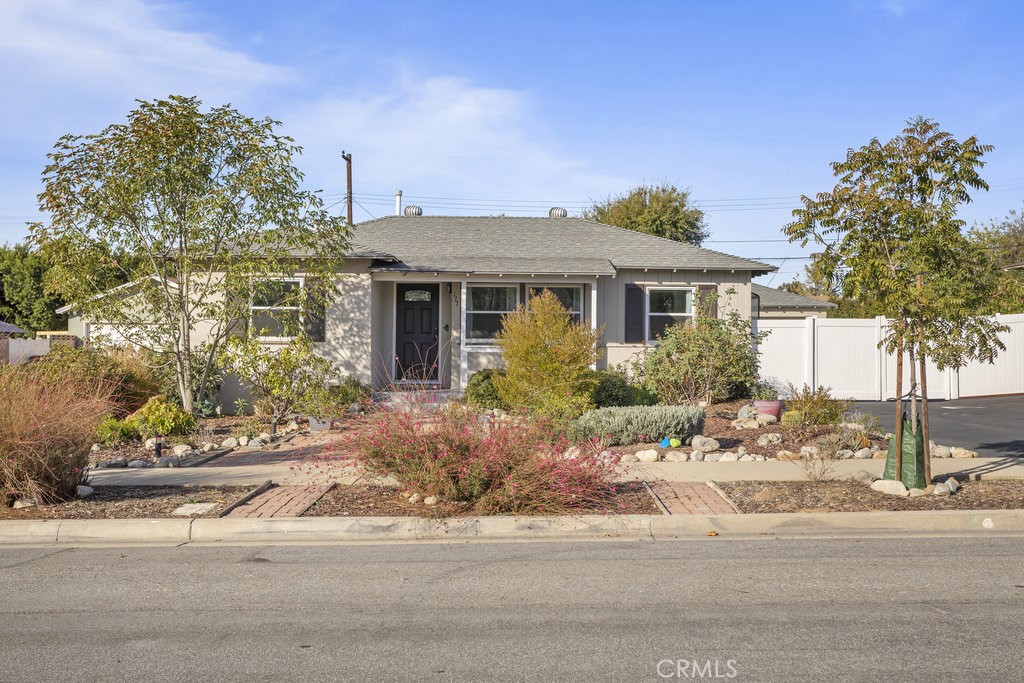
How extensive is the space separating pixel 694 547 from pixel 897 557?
63.1 inches

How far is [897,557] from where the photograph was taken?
6.88 metres

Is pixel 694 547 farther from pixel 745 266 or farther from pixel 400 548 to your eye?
pixel 745 266

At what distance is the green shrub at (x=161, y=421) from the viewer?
42.7ft

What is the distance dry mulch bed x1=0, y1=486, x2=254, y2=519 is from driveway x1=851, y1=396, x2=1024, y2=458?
978 cm

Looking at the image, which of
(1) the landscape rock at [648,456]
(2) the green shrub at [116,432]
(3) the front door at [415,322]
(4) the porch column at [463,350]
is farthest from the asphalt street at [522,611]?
(3) the front door at [415,322]

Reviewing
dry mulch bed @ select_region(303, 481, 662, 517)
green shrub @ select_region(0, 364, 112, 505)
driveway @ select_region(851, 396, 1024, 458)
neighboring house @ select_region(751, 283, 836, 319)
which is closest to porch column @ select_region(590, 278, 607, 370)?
driveway @ select_region(851, 396, 1024, 458)

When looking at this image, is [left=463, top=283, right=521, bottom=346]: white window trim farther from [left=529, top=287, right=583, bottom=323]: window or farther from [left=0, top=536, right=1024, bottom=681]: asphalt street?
[left=0, top=536, right=1024, bottom=681]: asphalt street

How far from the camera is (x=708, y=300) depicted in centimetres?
1819

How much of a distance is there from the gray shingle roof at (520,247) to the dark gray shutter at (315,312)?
49.6 inches

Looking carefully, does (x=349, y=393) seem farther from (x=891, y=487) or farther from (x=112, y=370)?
(x=891, y=487)

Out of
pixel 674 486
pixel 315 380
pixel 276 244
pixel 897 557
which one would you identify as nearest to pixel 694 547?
pixel 897 557

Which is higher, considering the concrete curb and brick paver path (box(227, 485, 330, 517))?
brick paver path (box(227, 485, 330, 517))

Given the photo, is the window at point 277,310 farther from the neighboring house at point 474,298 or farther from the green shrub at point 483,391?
the green shrub at point 483,391

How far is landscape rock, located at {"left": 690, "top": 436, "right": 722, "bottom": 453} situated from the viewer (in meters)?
11.8
